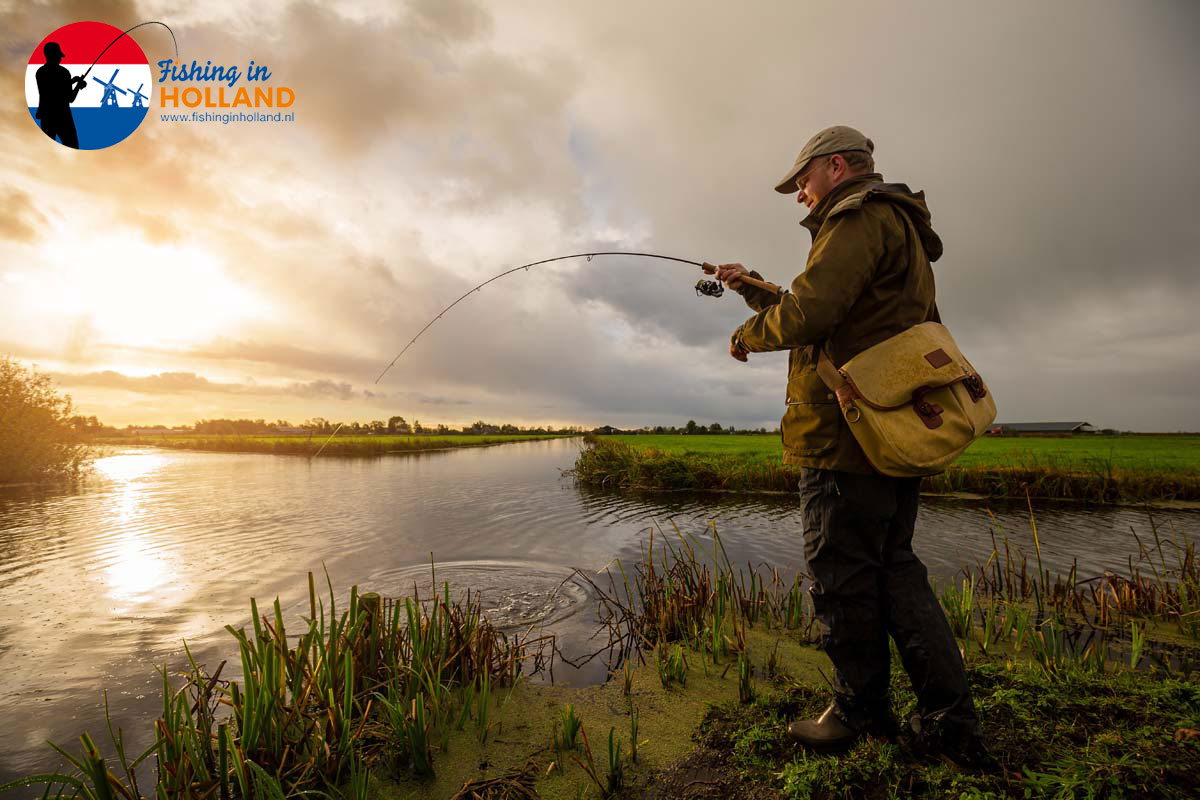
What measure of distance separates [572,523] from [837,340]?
32.4 feet

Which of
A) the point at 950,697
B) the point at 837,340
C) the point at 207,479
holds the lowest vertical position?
the point at 207,479

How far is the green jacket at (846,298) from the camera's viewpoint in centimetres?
235

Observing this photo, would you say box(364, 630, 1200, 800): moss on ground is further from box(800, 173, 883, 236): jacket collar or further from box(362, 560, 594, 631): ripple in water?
box(800, 173, 883, 236): jacket collar

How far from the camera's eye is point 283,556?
9.05 m

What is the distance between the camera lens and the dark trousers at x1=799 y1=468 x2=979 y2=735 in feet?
7.75

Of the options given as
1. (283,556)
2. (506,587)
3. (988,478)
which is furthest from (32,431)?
(988,478)

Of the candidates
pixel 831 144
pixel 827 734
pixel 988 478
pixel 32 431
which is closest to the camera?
pixel 827 734

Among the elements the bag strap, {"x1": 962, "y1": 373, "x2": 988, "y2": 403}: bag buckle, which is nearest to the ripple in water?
the bag strap

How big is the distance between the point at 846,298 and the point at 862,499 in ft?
3.28

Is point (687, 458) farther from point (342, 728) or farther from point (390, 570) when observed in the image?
point (342, 728)

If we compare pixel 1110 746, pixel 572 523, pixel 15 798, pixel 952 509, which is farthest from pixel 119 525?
pixel 952 509

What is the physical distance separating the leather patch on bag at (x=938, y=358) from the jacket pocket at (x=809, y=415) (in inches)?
17.9

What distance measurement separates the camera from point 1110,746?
2.35 metres

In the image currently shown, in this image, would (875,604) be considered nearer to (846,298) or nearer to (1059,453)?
(846,298)
